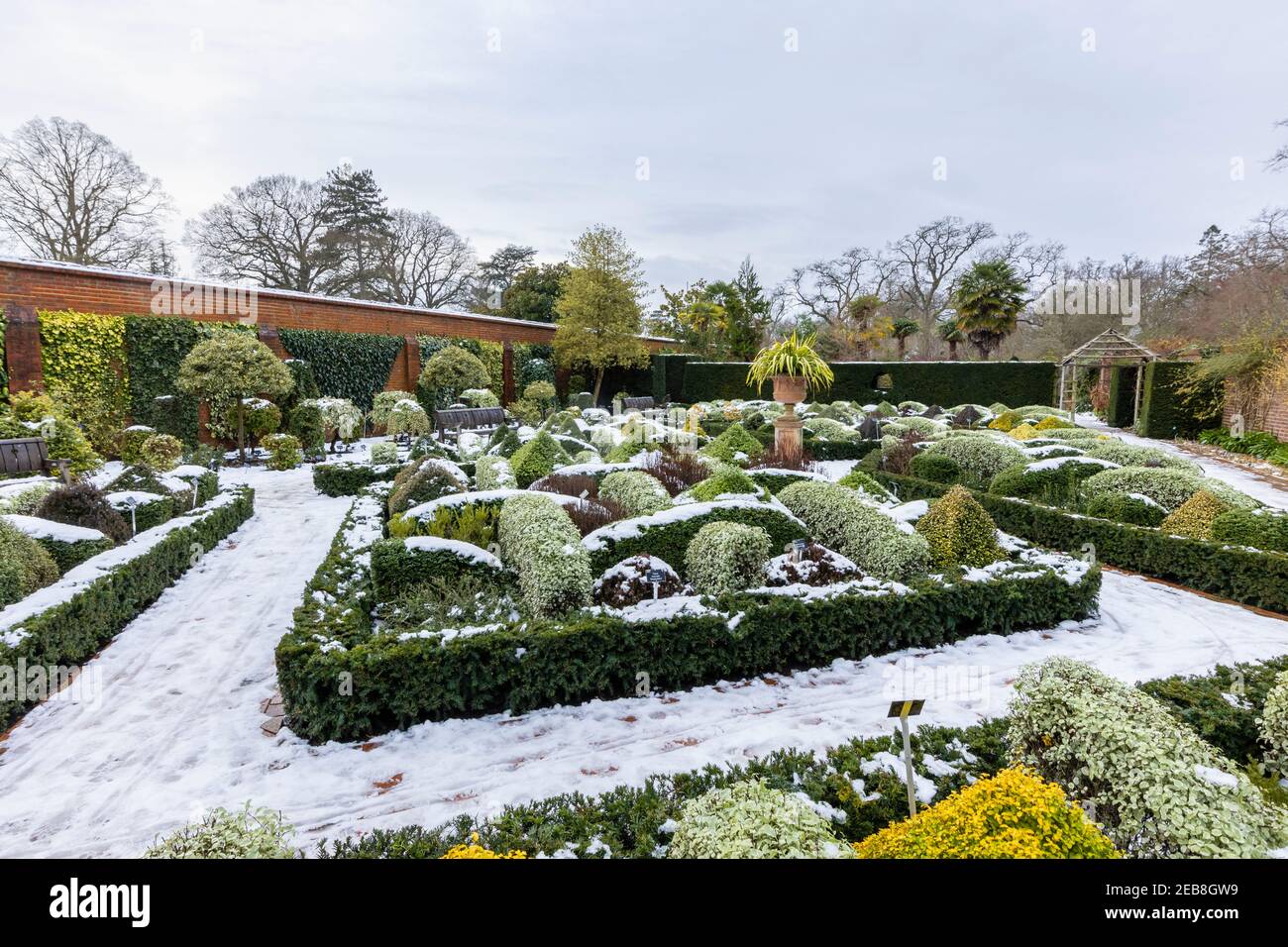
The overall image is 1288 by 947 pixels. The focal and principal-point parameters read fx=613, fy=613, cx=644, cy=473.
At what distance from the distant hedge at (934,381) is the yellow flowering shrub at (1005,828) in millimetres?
22349

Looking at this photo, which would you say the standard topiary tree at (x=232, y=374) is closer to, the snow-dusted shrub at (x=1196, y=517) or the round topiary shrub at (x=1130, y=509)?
the round topiary shrub at (x=1130, y=509)

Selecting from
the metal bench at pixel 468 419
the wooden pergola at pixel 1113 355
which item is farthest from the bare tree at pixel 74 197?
the wooden pergola at pixel 1113 355

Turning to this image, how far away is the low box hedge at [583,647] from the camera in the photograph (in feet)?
10.7

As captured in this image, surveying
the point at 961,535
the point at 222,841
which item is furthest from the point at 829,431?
the point at 222,841

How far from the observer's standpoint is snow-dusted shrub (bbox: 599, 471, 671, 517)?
5762mm

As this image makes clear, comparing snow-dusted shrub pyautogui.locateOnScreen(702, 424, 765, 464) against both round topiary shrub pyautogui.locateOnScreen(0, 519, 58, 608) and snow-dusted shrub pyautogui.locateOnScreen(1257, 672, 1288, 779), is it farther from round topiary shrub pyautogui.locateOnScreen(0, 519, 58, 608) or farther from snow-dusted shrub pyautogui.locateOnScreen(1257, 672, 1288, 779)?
round topiary shrub pyautogui.locateOnScreen(0, 519, 58, 608)

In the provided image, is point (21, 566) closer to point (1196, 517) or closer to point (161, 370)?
point (1196, 517)

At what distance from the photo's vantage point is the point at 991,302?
89.2 ft

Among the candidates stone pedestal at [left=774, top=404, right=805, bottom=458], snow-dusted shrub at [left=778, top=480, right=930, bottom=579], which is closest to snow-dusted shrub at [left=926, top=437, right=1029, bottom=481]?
stone pedestal at [left=774, top=404, right=805, bottom=458]

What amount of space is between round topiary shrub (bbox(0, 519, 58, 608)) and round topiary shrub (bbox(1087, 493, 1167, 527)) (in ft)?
31.3

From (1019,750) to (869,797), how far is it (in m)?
0.62

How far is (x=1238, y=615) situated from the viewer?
4871 mm

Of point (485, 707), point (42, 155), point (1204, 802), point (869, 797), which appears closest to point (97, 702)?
point (485, 707)
